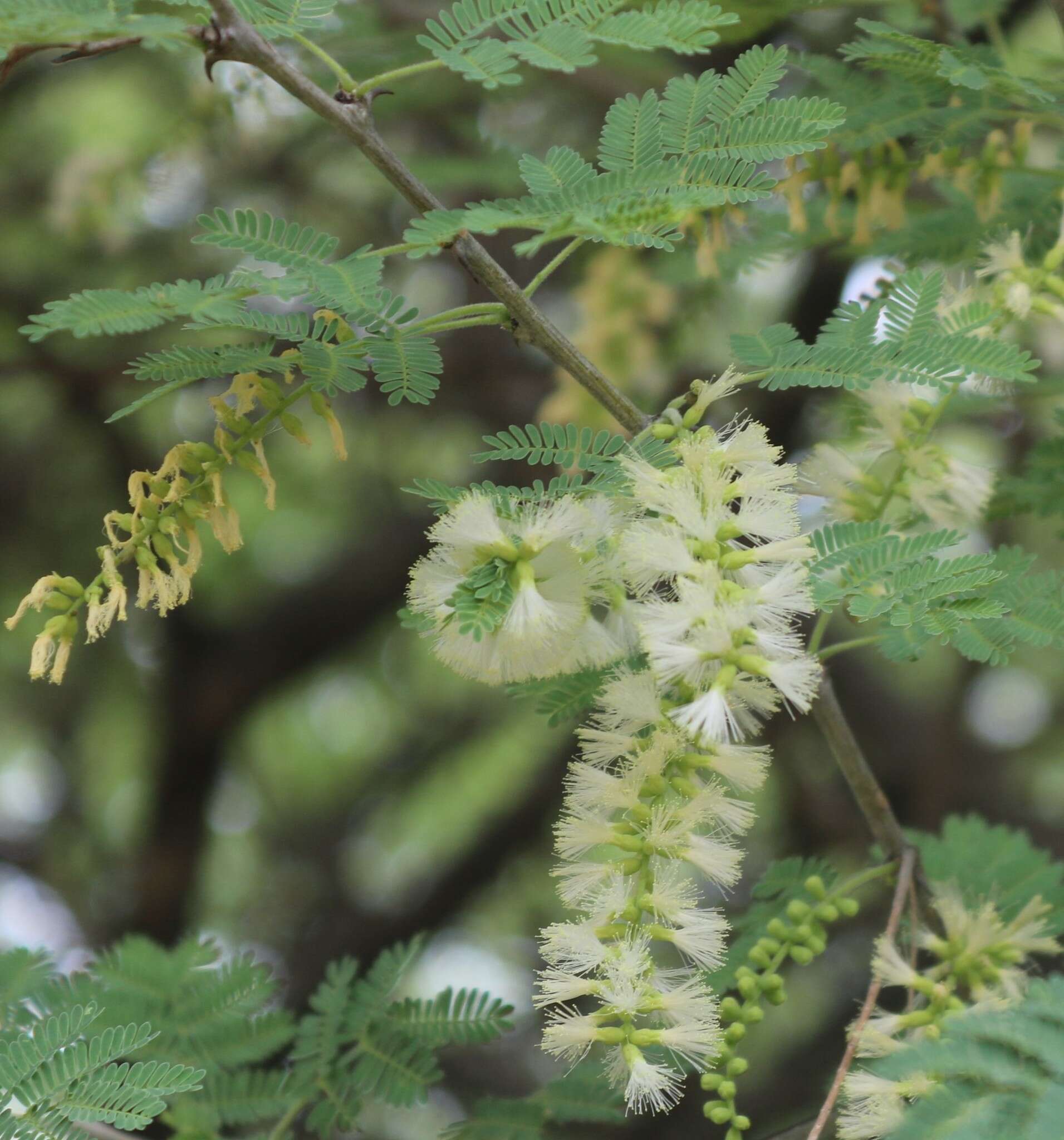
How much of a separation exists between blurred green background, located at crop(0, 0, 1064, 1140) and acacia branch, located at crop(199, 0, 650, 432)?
5.09 ft

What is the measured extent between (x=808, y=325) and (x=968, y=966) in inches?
68.2

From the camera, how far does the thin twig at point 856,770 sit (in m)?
1.59

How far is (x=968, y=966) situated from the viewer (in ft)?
5.16

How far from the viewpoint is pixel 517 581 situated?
1216 mm

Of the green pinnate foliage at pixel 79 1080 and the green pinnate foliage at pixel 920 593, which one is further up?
the green pinnate foliage at pixel 920 593

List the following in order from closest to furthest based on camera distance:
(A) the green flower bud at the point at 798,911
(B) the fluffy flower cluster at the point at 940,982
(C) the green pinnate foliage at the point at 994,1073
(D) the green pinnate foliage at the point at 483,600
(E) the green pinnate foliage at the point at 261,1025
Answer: (C) the green pinnate foliage at the point at 994,1073, (D) the green pinnate foliage at the point at 483,600, (B) the fluffy flower cluster at the point at 940,982, (A) the green flower bud at the point at 798,911, (E) the green pinnate foliage at the point at 261,1025

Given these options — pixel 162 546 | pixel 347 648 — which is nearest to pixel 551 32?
pixel 162 546

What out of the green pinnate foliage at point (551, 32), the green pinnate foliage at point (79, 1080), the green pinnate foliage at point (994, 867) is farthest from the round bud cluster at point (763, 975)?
the green pinnate foliage at point (551, 32)

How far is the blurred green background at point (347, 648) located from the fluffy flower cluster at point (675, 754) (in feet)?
5.46

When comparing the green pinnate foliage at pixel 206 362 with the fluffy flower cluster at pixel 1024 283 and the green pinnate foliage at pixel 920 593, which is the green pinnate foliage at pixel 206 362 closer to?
the green pinnate foliage at pixel 920 593

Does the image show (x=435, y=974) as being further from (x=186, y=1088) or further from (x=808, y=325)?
(x=186, y=1088)

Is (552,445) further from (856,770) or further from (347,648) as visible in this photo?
(347,648)

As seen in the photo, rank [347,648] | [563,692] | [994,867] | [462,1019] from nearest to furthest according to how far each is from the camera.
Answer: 1. [563,692]
2. [462,1019]
3. [994,867]
4. [347,648]

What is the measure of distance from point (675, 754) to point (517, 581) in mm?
240
